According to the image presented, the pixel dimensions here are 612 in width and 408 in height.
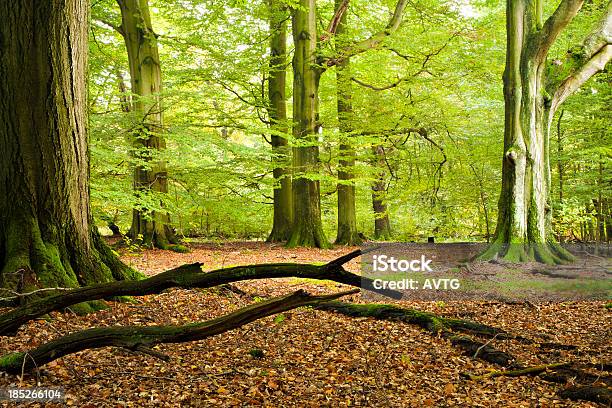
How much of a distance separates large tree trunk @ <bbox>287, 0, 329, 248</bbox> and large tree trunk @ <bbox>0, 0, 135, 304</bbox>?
877cm

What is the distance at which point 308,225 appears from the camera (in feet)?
44.9

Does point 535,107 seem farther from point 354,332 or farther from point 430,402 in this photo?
point 430,402

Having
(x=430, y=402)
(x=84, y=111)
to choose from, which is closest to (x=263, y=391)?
(x=430, y=402)

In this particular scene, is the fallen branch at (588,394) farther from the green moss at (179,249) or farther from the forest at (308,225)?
the green moss at (179,249)

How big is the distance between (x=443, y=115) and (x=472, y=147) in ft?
4.40

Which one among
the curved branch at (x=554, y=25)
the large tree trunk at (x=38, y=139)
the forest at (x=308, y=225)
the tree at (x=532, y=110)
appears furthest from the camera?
the tree at (x=532, y=110)

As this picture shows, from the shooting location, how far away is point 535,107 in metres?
9.15

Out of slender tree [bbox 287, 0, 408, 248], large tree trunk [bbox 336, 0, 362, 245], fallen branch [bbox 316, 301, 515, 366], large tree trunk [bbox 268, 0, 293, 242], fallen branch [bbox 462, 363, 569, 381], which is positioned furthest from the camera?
large tree trunk [bbox 268, 0, 293, 242]

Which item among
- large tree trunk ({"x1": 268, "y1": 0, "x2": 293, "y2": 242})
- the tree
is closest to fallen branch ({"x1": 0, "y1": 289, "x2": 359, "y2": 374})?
the tree

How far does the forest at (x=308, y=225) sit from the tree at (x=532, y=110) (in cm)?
4

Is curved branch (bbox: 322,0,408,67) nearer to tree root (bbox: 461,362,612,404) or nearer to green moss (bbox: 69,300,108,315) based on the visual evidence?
green moss (bbox: 69,300,108,315)

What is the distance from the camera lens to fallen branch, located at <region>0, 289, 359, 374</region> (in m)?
2.95

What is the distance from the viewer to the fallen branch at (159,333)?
2.95 m

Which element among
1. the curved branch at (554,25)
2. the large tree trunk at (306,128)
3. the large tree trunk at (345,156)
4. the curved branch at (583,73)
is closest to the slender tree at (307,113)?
the large tree trunk at (306,128)
